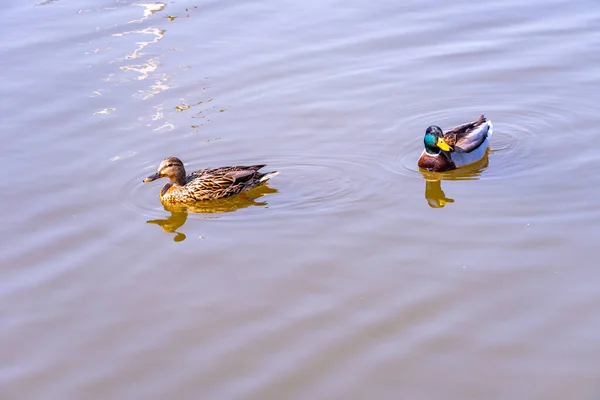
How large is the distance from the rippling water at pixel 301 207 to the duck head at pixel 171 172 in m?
0.27

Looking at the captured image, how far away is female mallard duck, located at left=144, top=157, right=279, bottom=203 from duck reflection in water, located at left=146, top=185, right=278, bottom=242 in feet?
0.21

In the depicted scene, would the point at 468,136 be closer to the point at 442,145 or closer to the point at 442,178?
the point at 442,145

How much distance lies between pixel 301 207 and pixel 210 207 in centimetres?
109

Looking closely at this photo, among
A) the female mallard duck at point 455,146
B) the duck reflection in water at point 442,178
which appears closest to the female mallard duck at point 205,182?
the duck reflection in water at point 442,178

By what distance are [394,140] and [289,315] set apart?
14.0 ft

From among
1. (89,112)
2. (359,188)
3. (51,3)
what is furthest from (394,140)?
(51,3)

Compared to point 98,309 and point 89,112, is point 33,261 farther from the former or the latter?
point 89,112

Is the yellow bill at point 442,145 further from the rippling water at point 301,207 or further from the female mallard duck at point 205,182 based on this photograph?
the female mallard duck at point 205,182

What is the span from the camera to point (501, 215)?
8.91 meters

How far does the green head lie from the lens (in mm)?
10602

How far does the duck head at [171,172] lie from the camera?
1011 centimetres

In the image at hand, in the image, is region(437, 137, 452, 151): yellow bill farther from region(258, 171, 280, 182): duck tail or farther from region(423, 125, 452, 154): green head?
region(258, 171, 280, 182): duck tail

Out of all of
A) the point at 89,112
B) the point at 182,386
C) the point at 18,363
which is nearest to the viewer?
the point at 182,386

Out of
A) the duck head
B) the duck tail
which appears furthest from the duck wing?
the duck head
